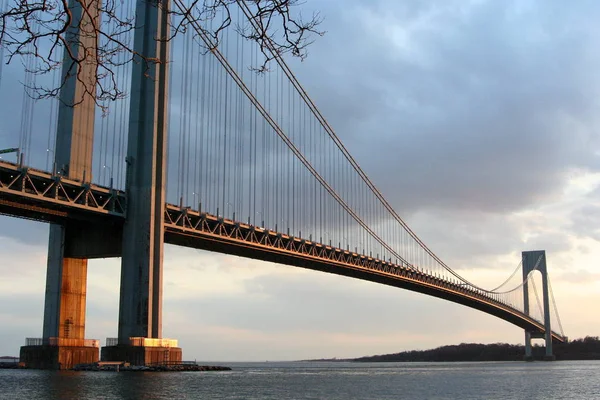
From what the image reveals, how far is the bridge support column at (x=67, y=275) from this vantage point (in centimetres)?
4072

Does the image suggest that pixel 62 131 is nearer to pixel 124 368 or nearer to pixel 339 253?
pixel 124 368

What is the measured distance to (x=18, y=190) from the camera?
3625cm

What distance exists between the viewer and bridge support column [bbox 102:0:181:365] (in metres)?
39.9

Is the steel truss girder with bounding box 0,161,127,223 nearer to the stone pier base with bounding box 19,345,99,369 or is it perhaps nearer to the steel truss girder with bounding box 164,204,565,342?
the steel truss girder with bounding box 164,204,565,342

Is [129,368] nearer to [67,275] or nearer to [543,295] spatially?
[67,275]

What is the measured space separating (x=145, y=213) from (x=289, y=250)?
13504 mm

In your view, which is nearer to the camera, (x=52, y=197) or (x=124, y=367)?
(x=52, y=197)

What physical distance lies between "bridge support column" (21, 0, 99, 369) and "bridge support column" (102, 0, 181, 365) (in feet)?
7.04

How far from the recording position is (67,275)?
41562 mm

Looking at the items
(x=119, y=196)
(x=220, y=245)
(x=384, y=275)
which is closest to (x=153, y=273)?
(x=119, y=196)

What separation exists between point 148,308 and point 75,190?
23.0 ft

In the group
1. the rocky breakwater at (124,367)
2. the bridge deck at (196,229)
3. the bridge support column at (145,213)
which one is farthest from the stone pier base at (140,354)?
the bridge deck at (196,229)

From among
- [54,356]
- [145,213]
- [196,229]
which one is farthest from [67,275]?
[196,229]

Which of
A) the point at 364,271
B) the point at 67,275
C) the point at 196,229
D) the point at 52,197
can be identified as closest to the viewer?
the point at 52,197
